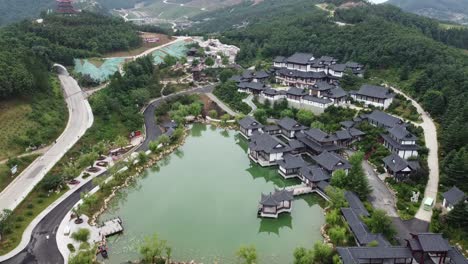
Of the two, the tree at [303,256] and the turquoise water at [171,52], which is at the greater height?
the tree at [303,256]

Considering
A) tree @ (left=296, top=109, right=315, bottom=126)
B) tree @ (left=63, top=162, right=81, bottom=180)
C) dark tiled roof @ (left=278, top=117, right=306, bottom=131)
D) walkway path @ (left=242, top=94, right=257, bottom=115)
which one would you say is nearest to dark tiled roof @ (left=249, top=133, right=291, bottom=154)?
dark tiled roof @ (left=278, top=117, right=306, bottom=131)

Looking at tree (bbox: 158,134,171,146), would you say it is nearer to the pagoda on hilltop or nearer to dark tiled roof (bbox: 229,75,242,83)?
dark tiled roof (bbox: 229,75,242,83)

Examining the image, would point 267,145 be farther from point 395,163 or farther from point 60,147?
point 60,147

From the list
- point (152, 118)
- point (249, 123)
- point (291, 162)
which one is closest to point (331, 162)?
point (291, 162)

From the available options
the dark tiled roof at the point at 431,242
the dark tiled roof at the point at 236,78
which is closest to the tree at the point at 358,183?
the dark tiled roof at the point at 431,242

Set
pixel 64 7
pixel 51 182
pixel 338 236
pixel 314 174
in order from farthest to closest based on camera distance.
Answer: pixel 64 7
pixel 314 174
pixel 51 182
pixel 338 236

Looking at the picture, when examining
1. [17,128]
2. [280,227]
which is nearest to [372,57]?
[280,227]

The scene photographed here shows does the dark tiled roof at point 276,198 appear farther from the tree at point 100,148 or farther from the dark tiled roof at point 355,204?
the tree at point 100,148
